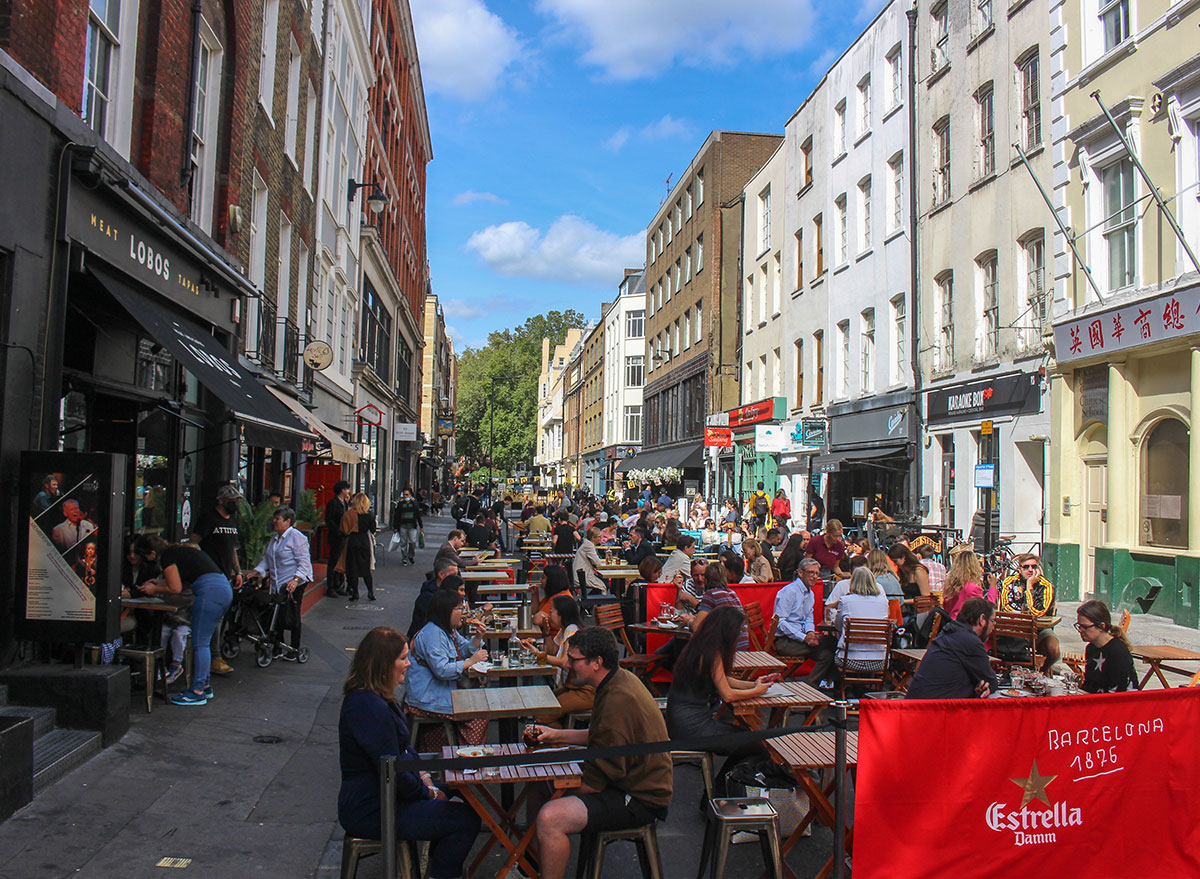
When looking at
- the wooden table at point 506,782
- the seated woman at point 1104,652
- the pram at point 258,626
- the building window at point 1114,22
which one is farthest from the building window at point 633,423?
the wooden table at point 506,782

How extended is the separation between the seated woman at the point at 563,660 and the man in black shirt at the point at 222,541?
3.47 meters

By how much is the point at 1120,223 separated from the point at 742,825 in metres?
14.0

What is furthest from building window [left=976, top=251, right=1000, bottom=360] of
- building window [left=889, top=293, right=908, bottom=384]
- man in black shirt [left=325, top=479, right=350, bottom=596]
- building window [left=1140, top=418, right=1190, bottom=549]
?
man in black shirt [left=325, top=479, right=350, bottom=596]

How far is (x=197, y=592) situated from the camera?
27.3ft

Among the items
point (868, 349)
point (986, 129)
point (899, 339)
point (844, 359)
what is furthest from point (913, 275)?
point (844, 359)

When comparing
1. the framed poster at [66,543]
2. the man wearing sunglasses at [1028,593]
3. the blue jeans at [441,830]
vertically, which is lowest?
the blue jeans at [441,830]

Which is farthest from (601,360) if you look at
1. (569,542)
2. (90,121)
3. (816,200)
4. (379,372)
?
(90,121)

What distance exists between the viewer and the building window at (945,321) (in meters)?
20.3

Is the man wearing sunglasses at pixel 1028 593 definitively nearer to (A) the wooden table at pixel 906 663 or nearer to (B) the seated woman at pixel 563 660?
(A) the wooden table at pixel 906 663

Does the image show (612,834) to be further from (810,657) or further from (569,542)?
(569,542)

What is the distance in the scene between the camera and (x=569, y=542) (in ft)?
55.9

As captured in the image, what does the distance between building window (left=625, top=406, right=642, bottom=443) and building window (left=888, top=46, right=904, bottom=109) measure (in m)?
38.2

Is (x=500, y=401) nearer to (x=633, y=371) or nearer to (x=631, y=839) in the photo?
(x=633, y=371)

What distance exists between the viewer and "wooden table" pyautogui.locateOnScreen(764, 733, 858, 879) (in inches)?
188
